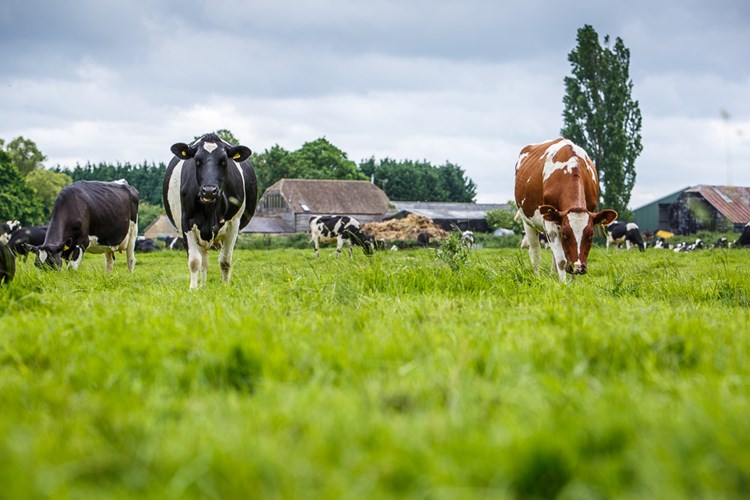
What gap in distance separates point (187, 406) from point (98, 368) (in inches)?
27.6

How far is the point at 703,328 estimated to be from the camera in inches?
140

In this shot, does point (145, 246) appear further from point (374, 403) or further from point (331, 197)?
point (374, 403)

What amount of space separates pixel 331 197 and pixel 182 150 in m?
61.5

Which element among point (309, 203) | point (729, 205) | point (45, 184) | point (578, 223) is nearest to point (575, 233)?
point (578, 223)

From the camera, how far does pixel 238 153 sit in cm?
904

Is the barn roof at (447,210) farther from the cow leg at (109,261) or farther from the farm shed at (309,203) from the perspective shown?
the cow leg at (109,261)

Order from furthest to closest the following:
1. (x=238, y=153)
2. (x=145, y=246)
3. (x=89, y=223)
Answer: (x=145, y=246) → (x=89, y=223) → (x=238, y=153)

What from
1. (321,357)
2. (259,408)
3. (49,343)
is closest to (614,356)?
(321,357)

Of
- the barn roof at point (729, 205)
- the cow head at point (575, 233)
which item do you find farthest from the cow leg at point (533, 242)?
the barn roof at point (729, 205)

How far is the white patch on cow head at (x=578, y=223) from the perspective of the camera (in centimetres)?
816

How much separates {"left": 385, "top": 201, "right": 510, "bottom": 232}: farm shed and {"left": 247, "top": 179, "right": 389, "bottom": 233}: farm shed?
2.71m

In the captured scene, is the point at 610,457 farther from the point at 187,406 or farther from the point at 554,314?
the point at 554,314

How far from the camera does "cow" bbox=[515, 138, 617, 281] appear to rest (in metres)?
8.20

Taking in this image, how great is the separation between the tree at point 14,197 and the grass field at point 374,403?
6467cm
